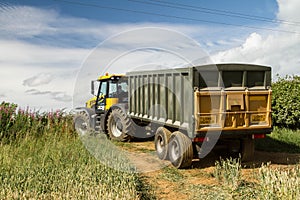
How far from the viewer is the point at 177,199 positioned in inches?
221

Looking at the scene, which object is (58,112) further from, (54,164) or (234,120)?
(234,120)

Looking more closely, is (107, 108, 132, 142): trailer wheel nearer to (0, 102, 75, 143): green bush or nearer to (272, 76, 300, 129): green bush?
(0, 102, 75, 143): green bush

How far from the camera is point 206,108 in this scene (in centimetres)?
712

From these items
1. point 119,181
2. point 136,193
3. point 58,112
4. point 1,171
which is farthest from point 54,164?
point 58,112

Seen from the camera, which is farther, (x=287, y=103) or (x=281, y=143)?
(x=287, y=103)

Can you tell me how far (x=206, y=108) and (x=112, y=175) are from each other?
2648 mm

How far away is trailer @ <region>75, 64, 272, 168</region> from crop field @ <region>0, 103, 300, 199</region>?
23.8 inches

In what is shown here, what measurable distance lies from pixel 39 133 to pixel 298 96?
977cm

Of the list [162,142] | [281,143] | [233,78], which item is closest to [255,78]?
[233,78]

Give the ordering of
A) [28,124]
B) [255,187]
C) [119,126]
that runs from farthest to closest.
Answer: [119,126] < [28,124] < [255,187]

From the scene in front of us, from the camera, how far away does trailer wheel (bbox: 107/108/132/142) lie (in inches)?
420

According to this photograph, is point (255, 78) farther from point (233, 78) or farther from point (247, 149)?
point (247, 149)

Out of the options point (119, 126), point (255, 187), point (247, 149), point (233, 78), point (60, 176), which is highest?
point (233, 78)

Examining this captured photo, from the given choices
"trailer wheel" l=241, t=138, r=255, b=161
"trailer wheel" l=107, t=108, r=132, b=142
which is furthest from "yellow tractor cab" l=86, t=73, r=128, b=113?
"trailer wheel" l=241, t=138, r=255, b=161
